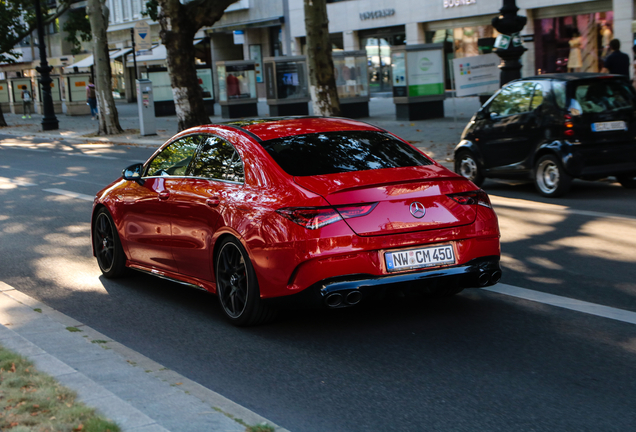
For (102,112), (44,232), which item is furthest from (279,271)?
(102,112)

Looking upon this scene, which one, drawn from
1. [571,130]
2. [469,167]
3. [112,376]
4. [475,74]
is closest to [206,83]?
[475,74]

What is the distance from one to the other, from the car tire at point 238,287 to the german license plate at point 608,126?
687cm

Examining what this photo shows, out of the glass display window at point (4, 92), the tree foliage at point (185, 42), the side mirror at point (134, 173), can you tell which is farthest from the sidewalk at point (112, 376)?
the glass display window at point (4, 92)

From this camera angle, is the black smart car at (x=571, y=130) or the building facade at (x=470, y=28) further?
the building facade at (x=470, y=28)

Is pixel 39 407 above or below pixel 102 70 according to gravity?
below

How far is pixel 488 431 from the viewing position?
3809 mm

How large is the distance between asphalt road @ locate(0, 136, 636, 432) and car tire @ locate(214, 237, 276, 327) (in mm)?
110

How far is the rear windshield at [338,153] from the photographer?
5.61 meters

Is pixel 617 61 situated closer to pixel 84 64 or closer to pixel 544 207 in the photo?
pixel 544 207

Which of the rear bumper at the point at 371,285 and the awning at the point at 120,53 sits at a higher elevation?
the awning at the point at 120,53

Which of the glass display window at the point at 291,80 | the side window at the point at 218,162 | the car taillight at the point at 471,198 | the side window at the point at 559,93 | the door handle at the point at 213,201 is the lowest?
the car taillight at the point at 471,198

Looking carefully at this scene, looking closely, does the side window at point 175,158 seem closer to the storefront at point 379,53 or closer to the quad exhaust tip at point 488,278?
the quad exhaust tip at point 488,278

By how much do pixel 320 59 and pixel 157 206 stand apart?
42.7 ft

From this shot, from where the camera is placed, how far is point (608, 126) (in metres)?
11.1
